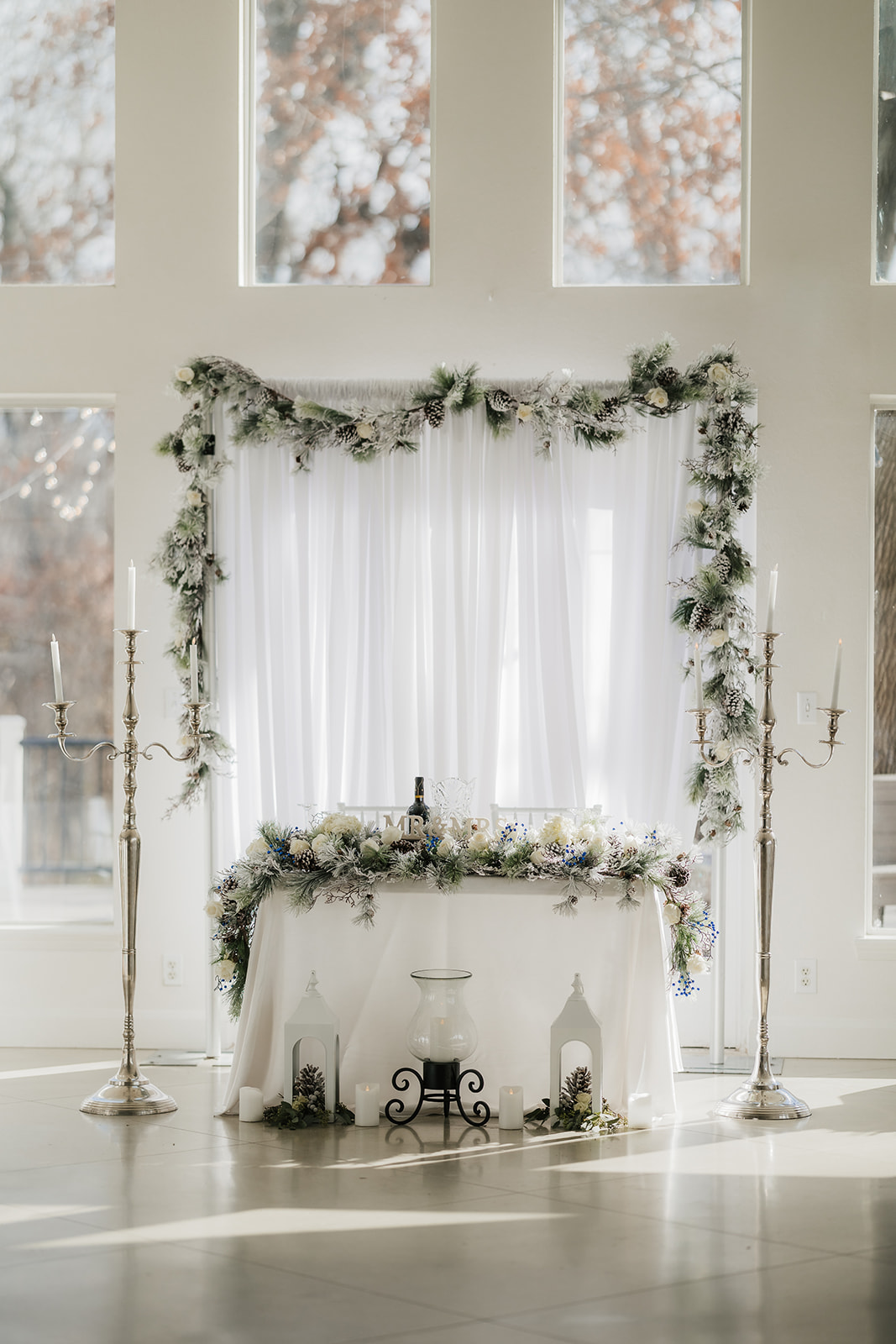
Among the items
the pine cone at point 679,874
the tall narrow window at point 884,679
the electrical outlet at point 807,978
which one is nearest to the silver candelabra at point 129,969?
the pine cone at point 679,874

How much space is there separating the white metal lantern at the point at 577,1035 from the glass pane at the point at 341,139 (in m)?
3.21

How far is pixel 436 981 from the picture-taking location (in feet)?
16.3

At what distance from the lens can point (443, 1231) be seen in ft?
12.5

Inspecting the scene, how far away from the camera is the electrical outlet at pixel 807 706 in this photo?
634 cm

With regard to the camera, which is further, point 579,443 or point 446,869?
point 579,443

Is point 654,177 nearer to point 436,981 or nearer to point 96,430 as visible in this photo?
point 96,430

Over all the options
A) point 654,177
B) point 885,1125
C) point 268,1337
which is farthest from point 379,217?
point 268,1337

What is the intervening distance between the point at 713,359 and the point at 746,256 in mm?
578

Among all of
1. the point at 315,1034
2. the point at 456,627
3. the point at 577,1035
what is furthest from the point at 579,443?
the point at 315,1034

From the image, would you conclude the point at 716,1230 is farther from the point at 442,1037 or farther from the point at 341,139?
the point at 341,139

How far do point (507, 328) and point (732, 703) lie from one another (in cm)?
180

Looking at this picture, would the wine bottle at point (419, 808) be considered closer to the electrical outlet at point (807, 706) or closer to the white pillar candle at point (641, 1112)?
the white pillar candle at point (641, 1112)

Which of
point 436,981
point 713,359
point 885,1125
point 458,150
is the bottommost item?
point 885,1125

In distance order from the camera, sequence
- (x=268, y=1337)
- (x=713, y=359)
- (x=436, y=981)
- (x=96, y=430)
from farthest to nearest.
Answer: (x=96, y=430)
(x=713, y=359)
(x=436, y=981)
(x=268, y=1337)
